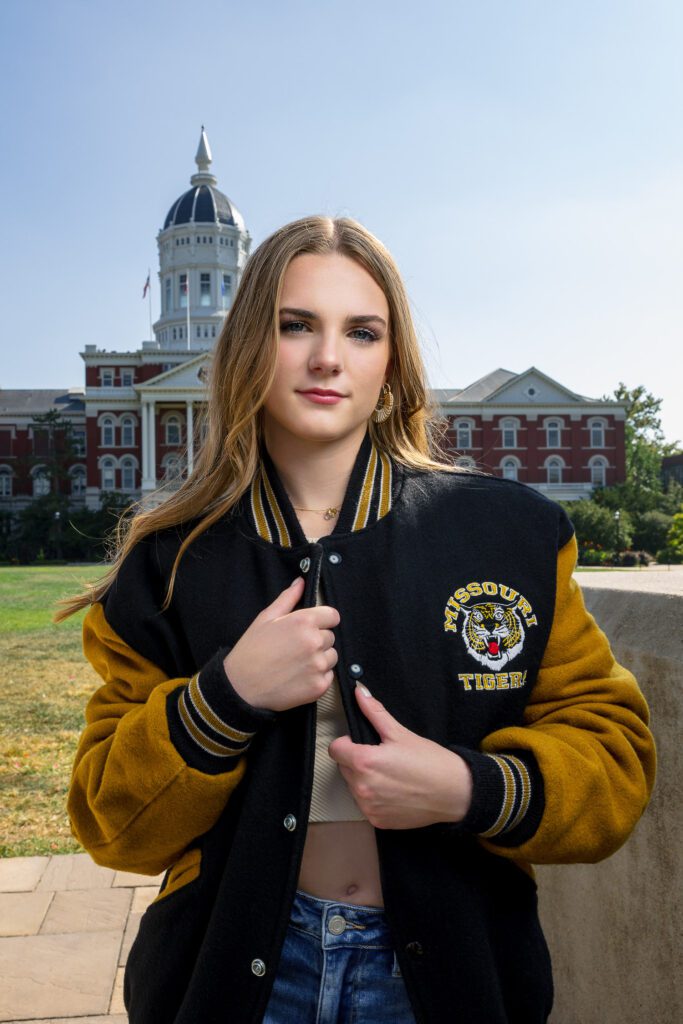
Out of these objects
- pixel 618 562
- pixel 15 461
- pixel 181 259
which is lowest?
pixel 618 562

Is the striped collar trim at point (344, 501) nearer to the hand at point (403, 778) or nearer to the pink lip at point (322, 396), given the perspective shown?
the pink lip at point (322, 396)

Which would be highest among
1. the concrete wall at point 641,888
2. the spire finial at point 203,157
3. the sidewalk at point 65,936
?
the spire finial at point 203,157

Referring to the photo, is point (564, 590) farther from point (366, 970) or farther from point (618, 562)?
point (618, 562)

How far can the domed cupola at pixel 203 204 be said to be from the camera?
242ft

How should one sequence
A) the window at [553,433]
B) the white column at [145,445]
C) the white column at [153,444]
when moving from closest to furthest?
the white column at [145,445] < the white column at [153,444] < the window at [553,433]

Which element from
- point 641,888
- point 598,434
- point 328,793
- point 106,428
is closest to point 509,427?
point 598,434

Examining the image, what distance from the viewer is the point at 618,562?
36.8 meters

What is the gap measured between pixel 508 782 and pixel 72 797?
0.68 metres

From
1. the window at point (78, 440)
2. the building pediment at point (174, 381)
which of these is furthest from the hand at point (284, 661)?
the window at point (78, 440)

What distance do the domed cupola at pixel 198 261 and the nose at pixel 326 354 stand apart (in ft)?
226

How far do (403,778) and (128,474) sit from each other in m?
56.3

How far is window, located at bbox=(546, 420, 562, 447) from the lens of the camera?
184 ft

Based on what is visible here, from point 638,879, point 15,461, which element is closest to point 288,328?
point 638,879

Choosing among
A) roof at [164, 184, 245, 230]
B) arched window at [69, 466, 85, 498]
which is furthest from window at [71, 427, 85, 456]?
roof at [164, 184, 245, 230]
